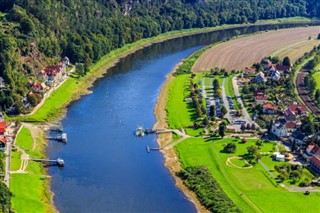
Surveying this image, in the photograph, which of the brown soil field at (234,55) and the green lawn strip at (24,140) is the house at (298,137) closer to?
the green lawn strip at (24,140)

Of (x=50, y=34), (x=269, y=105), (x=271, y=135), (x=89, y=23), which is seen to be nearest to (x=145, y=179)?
(x=271, y=135)

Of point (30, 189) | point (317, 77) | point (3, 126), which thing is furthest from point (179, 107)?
point (30, 189)

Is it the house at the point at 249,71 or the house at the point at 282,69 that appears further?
the house at the point at 282,69

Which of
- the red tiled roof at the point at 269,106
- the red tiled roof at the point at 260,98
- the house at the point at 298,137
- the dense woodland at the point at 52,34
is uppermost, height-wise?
the dense woodland at the point at 52,34

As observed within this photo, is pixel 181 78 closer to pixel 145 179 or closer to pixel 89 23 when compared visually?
pixel 89 23

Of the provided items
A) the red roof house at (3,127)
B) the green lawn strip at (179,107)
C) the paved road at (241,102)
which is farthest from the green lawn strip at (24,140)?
the paved road at (241,102)

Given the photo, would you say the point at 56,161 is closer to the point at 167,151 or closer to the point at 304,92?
the point at 167,151
